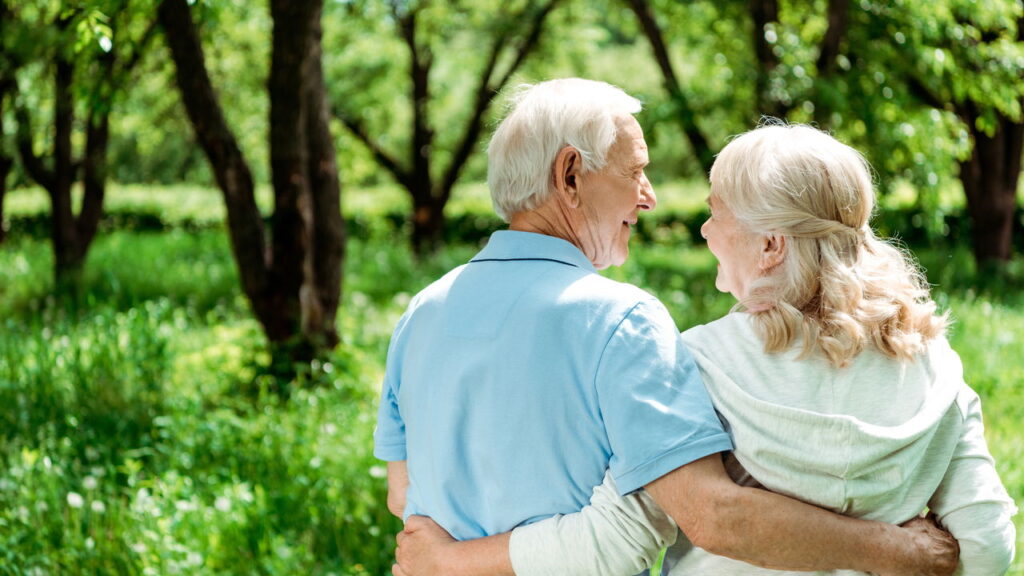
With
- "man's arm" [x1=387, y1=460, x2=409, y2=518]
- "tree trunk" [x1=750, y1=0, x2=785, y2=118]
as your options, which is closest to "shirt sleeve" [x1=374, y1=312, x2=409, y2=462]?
"man's arm" [x1=387, y1=460, x2=409, y2=518]

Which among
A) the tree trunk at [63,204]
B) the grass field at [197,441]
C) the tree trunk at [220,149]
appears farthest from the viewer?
the tree trunk at [63,204]

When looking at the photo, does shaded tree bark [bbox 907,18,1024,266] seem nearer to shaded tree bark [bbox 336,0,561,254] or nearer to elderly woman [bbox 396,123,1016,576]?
shaded tree bark [bbox 336,0,561,254]

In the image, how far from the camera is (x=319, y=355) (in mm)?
5898

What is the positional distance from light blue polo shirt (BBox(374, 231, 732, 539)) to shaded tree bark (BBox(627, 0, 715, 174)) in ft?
20.3

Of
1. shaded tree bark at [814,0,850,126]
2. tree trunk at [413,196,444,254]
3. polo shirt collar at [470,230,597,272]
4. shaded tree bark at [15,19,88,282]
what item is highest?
shaded tree bark at [814,0,850,126]

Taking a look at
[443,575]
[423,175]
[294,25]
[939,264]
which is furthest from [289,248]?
[939,264]

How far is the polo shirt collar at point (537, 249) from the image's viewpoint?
5.46 feet

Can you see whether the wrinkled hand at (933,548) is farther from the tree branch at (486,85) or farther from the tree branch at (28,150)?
the tree branch at (486,85)

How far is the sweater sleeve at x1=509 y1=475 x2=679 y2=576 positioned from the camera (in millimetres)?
1516

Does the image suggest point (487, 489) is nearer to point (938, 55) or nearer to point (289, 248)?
point (289, 248)

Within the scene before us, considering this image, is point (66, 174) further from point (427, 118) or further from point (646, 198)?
point (646, 198)

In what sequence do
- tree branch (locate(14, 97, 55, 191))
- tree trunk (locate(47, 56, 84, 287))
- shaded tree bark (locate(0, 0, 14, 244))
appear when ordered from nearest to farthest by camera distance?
shaded tree bark (locate(0, 0, 14, 244)) < tree trunk (locate(47, 56, 84, 287)) < tree branch (locate(14, 97, 55, 191))

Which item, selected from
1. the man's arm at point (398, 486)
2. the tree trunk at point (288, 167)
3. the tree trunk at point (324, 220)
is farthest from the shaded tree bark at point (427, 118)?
the man's arm at point (398, 486)

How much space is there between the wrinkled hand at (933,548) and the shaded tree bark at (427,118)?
1175 cm
